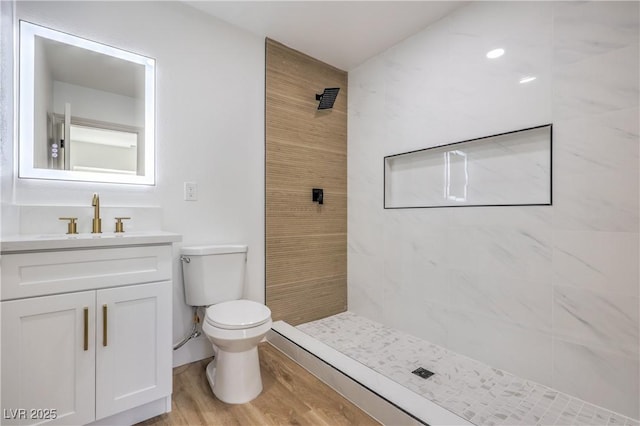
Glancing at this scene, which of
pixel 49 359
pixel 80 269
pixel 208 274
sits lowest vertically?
pixel 49 359

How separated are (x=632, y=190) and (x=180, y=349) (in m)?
2.49

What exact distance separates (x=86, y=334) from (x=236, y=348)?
2.06 feet

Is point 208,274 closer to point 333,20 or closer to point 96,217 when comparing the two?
point 96,217

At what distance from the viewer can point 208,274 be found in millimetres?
1858

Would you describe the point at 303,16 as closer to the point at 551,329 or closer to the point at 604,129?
the point at 604,129

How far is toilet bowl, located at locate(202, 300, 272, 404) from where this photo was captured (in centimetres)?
151

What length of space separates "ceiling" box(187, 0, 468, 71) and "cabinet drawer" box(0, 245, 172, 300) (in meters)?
1.60

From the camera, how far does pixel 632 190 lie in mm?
1378

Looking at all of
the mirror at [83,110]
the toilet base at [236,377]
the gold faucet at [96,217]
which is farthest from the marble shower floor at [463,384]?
the mirror at [83,110]

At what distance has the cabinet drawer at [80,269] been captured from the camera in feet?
3.69

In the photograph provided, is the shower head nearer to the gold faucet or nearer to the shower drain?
the gold faucet

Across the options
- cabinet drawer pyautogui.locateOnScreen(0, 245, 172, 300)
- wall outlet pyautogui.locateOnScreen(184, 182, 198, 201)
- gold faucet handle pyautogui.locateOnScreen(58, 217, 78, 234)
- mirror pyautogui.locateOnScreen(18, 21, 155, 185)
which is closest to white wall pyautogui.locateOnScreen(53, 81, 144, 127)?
mirror pyautogui.locateOnScreen(18, 21, 155, 185)

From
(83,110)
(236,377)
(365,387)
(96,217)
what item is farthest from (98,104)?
(365,387)

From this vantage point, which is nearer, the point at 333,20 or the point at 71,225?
the point at 71,225
